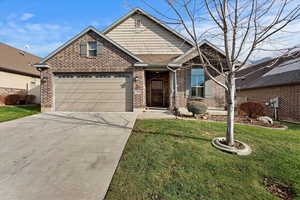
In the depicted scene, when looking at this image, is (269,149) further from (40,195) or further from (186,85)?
(186,85)

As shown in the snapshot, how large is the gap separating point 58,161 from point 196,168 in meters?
3.26

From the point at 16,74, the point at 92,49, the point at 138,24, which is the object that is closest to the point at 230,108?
the point at 92,49

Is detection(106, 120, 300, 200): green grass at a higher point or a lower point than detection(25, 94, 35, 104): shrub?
lower

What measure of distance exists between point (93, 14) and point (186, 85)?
22.5 feet

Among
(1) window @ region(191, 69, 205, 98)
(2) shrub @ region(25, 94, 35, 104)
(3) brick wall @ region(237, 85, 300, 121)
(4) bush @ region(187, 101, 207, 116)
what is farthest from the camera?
(2) shrub @ region(25, 94, 35, 104)

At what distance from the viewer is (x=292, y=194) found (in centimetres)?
246

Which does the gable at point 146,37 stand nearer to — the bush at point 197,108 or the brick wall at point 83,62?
the brick wall at point 83,62

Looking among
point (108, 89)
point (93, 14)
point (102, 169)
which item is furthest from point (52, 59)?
point (102, 169)

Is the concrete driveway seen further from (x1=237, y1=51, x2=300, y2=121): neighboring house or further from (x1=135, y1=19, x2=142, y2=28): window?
(x1=237, y1=51, x2=300, y2=121): neighboring house

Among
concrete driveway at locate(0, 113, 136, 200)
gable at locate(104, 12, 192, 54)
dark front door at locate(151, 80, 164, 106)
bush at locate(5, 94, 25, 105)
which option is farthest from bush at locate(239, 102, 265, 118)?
bush at locate(5, 94, 25, 105)

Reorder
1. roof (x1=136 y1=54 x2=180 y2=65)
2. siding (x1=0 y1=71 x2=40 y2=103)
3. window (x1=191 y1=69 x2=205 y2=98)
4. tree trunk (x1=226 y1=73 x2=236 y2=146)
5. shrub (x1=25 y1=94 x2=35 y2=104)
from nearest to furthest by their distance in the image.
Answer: tree trunk (x1=226 y1=73 x2=236 y2=146), roof (x1=136 y1=54 x2=180 y2=65), window (x1=191 y1=69 x2=205 y2=98), siding (x1=0 y1=71 x2=40 y2=103), shrub (x1=25 y1=94 x2=35 y2=104)

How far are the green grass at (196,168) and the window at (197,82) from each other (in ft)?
17.1

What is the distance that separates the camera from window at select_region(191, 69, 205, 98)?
9695mm

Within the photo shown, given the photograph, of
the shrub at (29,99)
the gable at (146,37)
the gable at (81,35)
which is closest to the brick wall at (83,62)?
the gable at (81,35)
